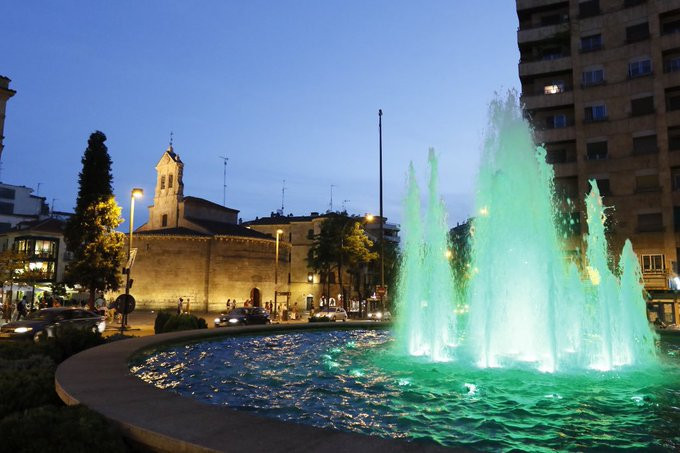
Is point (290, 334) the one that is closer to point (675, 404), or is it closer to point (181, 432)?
point (675, 404)

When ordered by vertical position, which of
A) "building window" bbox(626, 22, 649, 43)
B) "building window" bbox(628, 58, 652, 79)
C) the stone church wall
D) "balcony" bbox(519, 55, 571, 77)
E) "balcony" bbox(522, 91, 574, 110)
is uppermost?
"building window" bbox(626, 22, 649, 43)

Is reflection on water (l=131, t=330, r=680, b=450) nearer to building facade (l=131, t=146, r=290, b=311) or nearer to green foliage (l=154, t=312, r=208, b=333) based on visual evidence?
green foliage (l=154, t=312, r=208, b=333)

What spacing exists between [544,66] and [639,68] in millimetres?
7637

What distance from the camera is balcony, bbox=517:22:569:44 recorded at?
1820 inches

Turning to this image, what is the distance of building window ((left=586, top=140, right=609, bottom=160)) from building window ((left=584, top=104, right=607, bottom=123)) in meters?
2.05

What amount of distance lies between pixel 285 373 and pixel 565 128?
41930mm

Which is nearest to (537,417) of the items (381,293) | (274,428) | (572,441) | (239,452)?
(572,441)

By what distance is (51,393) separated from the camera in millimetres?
6980

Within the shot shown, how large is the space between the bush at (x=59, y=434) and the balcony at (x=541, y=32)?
50.9 meters

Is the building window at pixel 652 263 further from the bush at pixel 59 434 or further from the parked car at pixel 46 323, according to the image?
the bush at pixel 59 434

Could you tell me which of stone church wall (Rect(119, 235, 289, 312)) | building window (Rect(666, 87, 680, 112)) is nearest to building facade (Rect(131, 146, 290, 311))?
stone church wall (Rect(119, 235, 289, 312))

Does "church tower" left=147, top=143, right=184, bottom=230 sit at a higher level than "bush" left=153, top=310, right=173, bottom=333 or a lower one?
higher

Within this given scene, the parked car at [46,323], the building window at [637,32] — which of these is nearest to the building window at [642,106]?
the building window at [637,32]

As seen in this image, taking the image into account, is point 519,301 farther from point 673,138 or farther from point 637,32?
point 637,32
